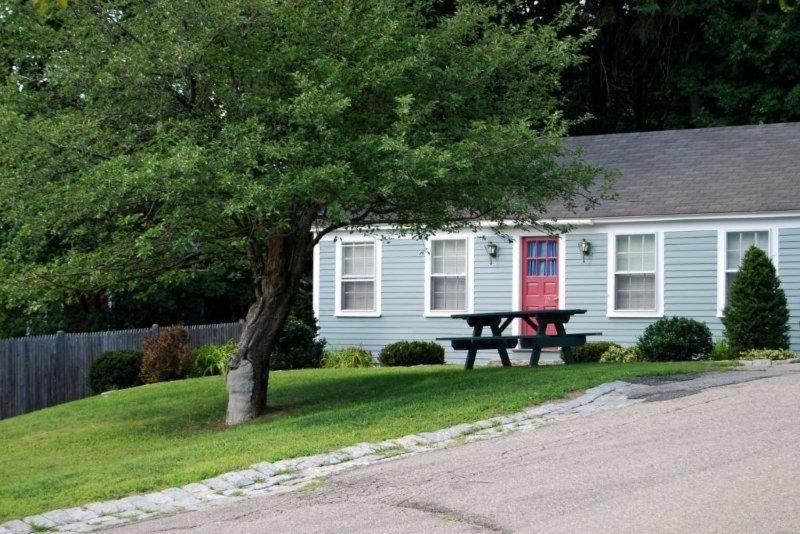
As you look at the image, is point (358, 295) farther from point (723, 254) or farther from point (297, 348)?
point (723, 254)

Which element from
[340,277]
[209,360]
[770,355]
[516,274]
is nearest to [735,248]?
[770,355]

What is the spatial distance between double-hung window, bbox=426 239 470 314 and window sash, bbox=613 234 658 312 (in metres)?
3.12

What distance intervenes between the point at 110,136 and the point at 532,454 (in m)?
6.98

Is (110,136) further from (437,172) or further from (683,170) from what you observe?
(683,170)

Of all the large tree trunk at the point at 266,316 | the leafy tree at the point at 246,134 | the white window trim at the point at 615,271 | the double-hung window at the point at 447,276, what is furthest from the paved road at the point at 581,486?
the double-hung window at the point at 447,276

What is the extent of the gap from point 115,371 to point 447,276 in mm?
6835

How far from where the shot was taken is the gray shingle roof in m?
20.9

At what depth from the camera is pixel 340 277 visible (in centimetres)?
2461

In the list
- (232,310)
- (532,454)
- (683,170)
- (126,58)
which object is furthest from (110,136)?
(232,310)

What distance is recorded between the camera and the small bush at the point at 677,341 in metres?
19.7

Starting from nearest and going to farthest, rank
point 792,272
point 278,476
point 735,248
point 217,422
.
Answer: point 278,476 < point 217,422 < point 792,272 < point 735,248

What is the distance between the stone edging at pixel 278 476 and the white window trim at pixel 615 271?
845cm

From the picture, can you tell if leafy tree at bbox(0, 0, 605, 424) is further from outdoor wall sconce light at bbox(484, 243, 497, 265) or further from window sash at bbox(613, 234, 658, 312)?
outdoor wall sconce light at bbox(484, 243, 497, 265)

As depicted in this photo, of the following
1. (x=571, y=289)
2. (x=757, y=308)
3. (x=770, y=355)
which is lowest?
(x=770, y=355)
